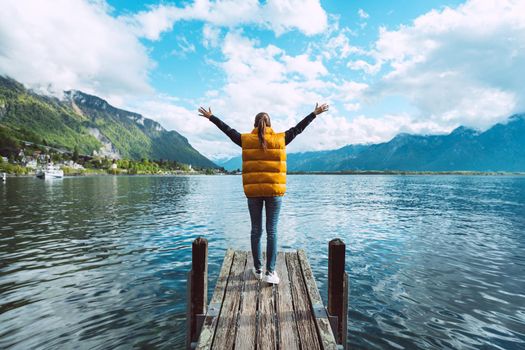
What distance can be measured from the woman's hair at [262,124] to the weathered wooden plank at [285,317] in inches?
165

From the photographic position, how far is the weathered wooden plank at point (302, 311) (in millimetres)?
6383

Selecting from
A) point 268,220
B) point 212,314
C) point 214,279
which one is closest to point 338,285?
point 268,220

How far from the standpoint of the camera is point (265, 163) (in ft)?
26.5

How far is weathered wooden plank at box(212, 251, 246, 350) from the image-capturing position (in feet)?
20.7

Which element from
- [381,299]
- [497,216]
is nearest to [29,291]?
[381,299]

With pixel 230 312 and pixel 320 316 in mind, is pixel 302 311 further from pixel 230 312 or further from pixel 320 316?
pixel 230 312

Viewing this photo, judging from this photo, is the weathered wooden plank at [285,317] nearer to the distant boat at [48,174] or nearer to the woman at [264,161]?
the woman at [264,161]

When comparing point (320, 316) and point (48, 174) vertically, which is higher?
point (48, 174)

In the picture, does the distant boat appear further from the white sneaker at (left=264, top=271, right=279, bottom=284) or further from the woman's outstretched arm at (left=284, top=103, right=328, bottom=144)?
the woman's outstretched arm at (left=284, top=103, right=328, bottom=144)

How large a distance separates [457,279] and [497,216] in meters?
29.8

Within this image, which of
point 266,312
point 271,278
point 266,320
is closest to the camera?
point 266,320

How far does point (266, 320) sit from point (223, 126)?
5.22 meters

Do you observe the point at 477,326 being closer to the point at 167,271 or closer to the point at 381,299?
the point at 381,299

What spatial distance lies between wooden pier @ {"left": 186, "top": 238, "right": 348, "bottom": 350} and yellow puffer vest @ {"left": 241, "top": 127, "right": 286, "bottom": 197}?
6.64 ft
